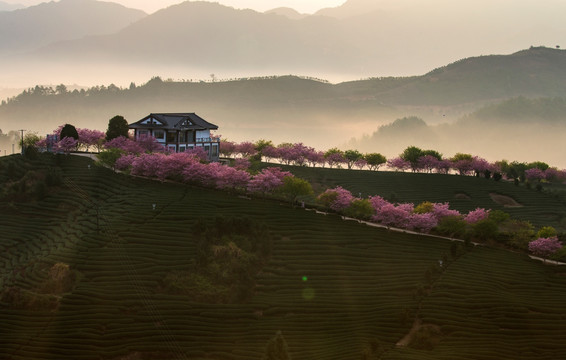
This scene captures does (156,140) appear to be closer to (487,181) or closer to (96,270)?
(96,270)

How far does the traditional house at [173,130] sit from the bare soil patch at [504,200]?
54.7 meters

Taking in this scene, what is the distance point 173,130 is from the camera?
12431 centimetres

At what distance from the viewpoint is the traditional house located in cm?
12388

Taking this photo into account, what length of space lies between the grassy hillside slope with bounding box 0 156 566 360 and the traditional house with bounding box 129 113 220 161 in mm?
30149

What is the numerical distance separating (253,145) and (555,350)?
106218 mm

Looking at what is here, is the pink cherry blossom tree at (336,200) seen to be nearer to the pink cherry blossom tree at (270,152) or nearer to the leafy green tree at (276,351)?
the leafy green tree at (276,351)

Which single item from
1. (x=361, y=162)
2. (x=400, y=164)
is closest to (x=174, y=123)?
(x=361, y=162)

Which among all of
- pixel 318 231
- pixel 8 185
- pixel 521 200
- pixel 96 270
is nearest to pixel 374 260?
pixel 318 231

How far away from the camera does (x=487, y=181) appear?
5615 inches

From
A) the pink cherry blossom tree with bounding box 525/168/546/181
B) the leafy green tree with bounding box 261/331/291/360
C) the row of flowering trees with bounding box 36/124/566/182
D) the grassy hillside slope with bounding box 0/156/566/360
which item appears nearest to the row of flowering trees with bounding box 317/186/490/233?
the grassy hillside slope with bounding box 0/156/566/360

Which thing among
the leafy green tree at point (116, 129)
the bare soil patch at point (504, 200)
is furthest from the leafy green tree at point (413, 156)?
the leafy green tree at point (116, 129)

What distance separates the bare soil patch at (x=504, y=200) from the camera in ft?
428

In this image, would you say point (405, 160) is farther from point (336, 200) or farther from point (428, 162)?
point (336, 200)

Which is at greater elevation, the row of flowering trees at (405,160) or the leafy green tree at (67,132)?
the leafy green tree at (67,132)
